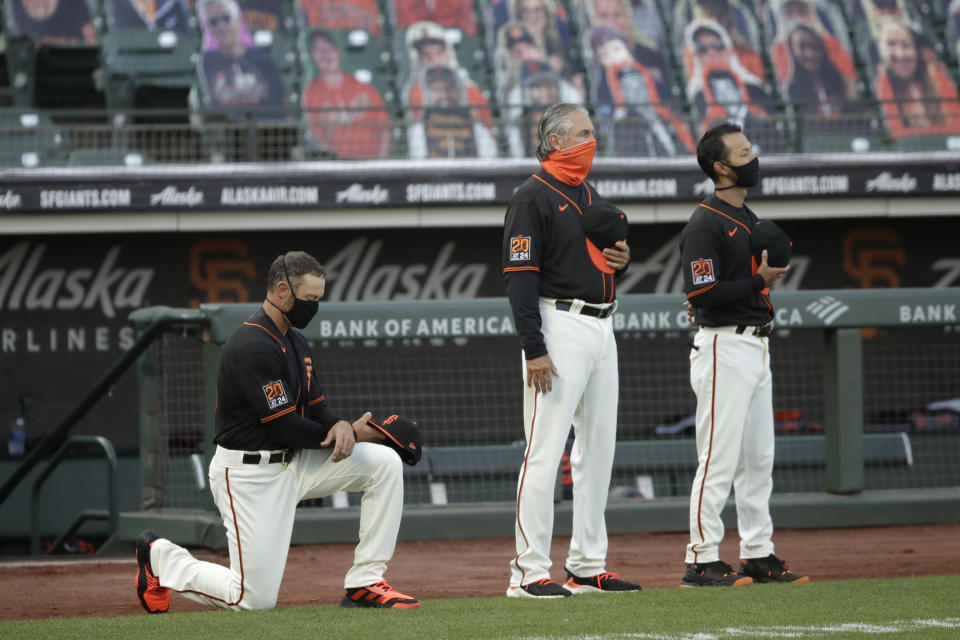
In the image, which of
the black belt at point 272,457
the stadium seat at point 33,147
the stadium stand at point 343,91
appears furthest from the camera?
the stadium stand at point 343,91

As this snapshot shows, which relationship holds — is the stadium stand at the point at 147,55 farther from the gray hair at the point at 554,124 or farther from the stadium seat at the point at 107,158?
the gray hair at the point at 554,124

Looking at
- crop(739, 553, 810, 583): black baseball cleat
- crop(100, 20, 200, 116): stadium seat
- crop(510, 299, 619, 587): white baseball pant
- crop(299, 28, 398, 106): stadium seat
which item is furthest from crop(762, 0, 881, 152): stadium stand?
crop(510, 299, 619, 587): white baseball pant

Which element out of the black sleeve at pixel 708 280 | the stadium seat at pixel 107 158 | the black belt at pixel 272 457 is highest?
the stadium seat at pixel 107 158

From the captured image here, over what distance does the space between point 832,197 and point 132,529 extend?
7354mm

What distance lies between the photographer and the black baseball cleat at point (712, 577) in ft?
16.6

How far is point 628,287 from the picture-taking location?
1252 centimetres

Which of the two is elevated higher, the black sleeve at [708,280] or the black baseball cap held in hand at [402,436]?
the black sleeve at [708,280]

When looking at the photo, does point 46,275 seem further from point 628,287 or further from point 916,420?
point 916,420

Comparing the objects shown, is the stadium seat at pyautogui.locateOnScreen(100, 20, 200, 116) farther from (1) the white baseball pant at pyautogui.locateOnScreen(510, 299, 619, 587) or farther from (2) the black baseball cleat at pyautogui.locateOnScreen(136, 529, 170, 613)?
(1) the white baseball pant at pyautogui.locateOnScreen(510, 299, 619, 587)

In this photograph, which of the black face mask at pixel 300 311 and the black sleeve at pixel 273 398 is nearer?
the black sleeve at pixel 273 398

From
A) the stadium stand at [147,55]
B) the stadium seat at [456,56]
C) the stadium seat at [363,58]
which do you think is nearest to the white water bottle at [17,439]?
the stadium stand at [147,55]

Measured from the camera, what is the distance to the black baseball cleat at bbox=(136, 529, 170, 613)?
4.68 meters

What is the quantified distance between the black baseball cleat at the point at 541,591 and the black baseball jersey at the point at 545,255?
872mm

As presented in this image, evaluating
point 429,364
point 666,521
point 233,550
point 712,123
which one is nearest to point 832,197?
point 712,123
